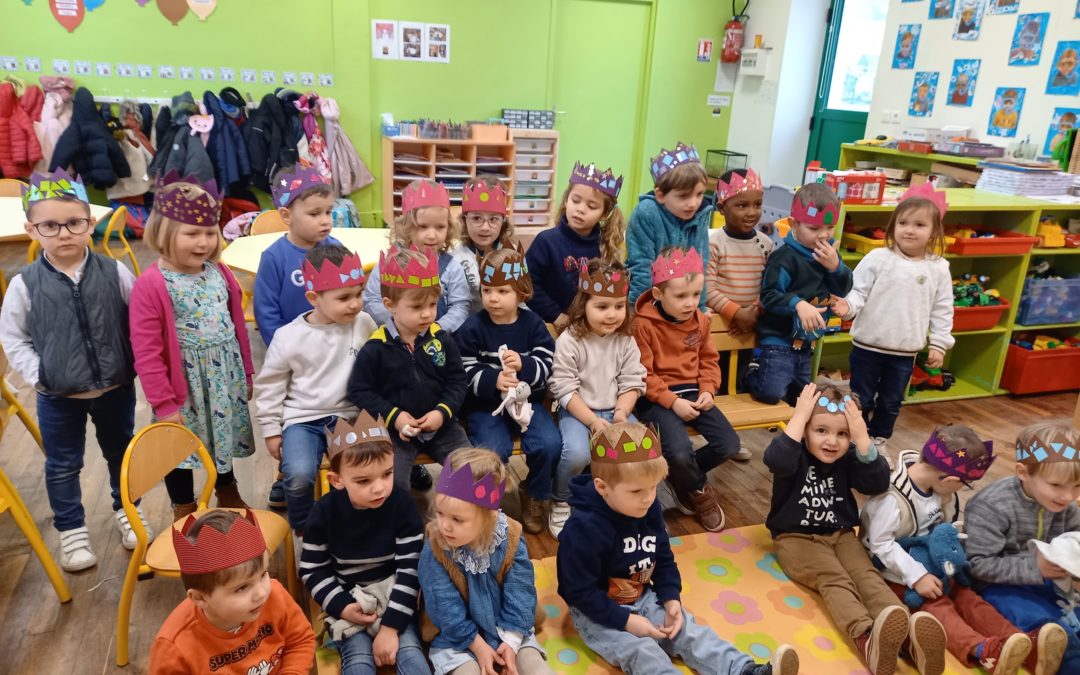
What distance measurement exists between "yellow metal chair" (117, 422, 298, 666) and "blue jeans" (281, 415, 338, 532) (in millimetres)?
102

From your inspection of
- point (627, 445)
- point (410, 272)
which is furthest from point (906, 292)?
point (410, 272)

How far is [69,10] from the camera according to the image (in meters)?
6.12

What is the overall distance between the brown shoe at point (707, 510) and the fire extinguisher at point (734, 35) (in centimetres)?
619

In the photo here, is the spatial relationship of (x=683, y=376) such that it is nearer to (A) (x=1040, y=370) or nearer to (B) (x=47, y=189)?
(B) (x=47, y=189)

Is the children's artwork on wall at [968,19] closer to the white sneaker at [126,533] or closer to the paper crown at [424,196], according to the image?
the paper crown at [424,196]

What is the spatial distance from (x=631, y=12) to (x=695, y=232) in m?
5.41

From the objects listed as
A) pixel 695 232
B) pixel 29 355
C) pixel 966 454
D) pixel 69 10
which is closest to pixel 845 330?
pixel 695 232

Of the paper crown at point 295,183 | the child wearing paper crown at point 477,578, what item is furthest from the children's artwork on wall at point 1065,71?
the child wearing paper crown at point 477,578

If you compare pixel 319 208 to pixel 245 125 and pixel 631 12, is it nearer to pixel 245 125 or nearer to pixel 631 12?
pixel 245 125

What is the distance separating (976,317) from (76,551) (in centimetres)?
438

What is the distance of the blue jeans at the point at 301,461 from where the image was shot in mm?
2332

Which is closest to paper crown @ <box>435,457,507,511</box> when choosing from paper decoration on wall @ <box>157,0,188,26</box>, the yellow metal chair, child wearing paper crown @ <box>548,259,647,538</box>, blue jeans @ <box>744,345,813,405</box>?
the yellow metal chair

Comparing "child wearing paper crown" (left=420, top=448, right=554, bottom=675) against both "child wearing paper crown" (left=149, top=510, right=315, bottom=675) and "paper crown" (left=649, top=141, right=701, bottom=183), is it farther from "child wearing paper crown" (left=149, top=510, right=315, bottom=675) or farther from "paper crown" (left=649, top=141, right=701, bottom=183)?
"paper crown" (left=649, top=141, right=701, bottom=183)

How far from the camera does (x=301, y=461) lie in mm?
2342
